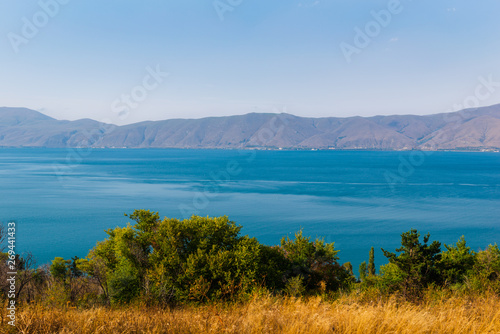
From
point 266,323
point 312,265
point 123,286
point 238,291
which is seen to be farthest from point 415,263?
point 266,323

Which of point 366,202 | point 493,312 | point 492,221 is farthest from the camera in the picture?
point 366,202

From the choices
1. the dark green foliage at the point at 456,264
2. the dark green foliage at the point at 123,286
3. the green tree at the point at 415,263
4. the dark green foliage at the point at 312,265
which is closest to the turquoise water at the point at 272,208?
the dark green foliage at the point at 456,264

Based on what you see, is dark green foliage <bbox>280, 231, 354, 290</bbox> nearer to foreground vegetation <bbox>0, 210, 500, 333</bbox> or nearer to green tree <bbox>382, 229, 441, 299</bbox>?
foreground vegetation <bbox>0, 210, 500, 333</bbox>

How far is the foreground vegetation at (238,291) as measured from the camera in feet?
16.6

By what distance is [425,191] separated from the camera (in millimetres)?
116750

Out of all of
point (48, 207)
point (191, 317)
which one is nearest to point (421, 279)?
point (191, 317)

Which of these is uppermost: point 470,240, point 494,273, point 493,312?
point 493,312

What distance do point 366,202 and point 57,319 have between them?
99.1 meters

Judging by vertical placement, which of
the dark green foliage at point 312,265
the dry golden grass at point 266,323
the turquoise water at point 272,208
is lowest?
the turquoise water at point 272,208

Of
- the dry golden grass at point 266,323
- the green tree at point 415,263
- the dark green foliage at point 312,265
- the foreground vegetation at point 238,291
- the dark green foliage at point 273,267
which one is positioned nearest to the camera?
the dry golden grass at point 266,323

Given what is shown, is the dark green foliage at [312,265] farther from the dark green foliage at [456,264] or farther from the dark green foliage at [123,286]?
the dark green foliage at [123,286]

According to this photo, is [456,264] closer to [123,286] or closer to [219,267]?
[219,267]

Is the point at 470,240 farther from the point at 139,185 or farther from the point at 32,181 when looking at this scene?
the point at 32,181

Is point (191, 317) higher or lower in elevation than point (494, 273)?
higher
